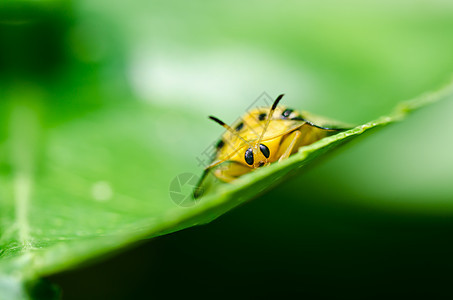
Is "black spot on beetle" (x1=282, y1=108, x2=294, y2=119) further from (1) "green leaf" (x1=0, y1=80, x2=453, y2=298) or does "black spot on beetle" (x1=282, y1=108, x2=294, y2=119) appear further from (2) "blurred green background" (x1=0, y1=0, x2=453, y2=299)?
(2) "blurred green background" (x1=0, y1=0, x2=453, y2=299)

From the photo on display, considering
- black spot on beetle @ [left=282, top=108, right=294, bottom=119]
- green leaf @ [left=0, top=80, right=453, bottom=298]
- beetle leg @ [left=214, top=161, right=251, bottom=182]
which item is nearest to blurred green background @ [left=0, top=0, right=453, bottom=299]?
green leaf @ [left=0, top=80, right=453, bottom=298]

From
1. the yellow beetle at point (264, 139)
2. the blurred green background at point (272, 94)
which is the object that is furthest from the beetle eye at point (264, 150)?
the blurred green background at point (272, 94)

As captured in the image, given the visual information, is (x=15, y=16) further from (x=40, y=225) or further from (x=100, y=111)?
(x=40, y=225)

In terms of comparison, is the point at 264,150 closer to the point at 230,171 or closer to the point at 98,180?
the point at 230,171

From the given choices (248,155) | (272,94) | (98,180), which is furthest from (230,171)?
(272,94)

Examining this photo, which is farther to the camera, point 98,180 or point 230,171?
point 98,180

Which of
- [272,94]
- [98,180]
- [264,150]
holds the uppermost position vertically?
[272,94]

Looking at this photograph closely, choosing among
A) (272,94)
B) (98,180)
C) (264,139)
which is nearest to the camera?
(264,139)

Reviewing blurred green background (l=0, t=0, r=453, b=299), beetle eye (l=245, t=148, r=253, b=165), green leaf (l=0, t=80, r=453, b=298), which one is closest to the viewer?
green leaf (l=0, t=80, r=453, b=298)
